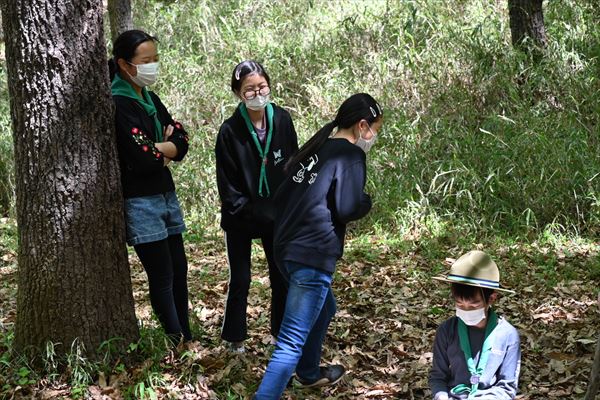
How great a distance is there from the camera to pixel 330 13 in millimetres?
11391

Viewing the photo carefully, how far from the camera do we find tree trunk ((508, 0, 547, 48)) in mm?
9102

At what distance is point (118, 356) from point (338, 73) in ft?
20.7

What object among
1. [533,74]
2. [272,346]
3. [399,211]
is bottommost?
[272,346]

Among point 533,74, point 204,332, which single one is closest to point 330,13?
point 533,74

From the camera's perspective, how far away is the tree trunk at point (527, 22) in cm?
910

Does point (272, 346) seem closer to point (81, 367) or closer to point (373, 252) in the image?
point (81, 367)

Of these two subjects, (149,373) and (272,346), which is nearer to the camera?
(149,373)

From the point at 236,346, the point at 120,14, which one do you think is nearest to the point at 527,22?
the point at 120,14

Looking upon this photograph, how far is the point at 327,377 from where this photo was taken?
4.29m

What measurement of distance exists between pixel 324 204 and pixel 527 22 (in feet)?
21.7

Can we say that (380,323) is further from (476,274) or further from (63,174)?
(63,174)

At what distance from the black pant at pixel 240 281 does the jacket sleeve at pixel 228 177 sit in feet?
0.71

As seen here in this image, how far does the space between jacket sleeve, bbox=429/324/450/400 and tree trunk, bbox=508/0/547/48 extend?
6640 millimetres

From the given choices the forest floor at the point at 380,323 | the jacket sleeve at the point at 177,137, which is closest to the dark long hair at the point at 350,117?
the jacket sleeve at the point at 177,137
